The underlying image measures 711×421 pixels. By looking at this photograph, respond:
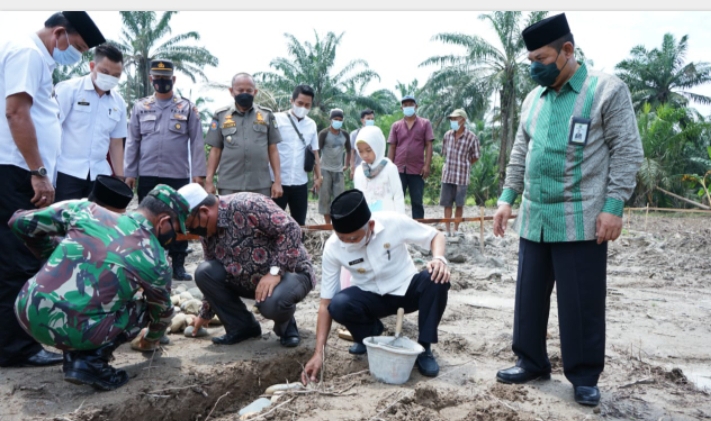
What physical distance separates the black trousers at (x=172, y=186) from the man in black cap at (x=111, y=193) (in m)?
1.61

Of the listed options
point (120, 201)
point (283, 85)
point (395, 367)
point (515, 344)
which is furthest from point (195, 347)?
point (283, 85)

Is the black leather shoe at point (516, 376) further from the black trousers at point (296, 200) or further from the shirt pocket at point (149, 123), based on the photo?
the shirt pocket at point (149, 123)

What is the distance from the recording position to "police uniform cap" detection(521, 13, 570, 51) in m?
2.96

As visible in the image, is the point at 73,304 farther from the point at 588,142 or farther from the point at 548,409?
the point at 588,142

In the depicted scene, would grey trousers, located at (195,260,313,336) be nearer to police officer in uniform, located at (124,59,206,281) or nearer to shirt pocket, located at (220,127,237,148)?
police officer in uniform, located at (124,59,206,281)

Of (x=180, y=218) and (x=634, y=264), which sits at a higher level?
(x=180, y=218)

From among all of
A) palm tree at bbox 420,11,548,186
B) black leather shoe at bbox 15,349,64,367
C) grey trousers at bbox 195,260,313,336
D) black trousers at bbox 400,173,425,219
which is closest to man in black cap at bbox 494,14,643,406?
grey trousers at bbox 195,260,313,336

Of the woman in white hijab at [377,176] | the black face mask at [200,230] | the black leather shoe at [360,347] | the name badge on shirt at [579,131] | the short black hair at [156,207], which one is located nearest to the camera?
the name badge on shirt at [579,131]

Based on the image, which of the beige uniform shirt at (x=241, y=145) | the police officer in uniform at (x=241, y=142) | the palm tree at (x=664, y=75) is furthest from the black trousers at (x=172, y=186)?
the palm tree at (x=664, y=75)

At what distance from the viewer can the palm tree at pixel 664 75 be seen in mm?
31859

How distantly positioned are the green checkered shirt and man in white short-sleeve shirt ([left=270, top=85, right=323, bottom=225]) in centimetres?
334

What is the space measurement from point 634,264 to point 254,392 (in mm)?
6623

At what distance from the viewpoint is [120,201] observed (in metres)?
3.58

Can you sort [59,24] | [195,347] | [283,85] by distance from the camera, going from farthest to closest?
[283,85] < [195,347] < [59,24]
